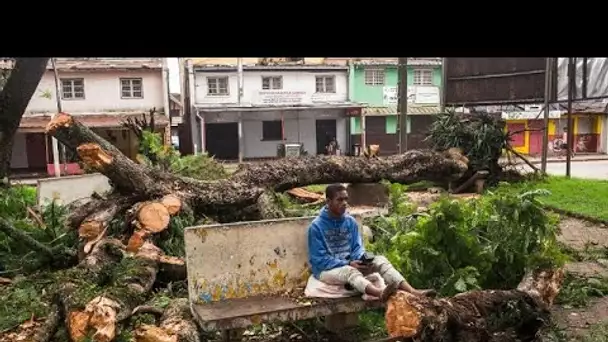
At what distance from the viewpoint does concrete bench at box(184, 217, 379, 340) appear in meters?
5.00

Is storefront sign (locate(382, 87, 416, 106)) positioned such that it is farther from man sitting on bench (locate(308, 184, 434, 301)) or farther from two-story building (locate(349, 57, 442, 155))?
man sitting on bench (locate(308, 184, 434, 301))

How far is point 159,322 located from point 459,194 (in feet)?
35.8

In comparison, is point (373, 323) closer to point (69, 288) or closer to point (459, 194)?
point (69, 288)

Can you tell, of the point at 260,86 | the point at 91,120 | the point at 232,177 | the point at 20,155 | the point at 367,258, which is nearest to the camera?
the point at 367,258

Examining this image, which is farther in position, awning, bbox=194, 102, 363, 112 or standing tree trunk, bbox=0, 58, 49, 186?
awning, bbox=194, 102, 363, 112

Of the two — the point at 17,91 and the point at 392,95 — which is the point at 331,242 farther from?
the point at 392,95

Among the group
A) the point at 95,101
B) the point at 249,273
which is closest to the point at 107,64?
the point at 95,101

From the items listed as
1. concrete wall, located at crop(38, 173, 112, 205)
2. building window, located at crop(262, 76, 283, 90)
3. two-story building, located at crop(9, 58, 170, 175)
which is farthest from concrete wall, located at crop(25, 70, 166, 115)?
concrete wall, located at crop(38, 173, 112, 205)

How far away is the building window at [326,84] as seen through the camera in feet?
92.8

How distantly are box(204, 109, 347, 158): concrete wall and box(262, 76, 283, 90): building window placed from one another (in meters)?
1.29

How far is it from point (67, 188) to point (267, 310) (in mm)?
8099

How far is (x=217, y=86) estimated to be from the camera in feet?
89.7

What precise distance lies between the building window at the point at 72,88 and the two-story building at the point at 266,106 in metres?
4.95
